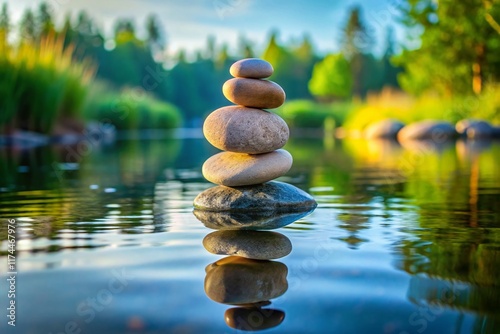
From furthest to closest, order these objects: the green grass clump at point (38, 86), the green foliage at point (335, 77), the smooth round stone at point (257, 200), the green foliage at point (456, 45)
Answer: the green foliage at point (335, 77) → the green foliage at point (456, 45) → the green grass clump at point (38, 86) → the smooth round stone at point (257, 200)

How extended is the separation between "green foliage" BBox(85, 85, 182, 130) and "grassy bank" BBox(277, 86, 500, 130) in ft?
25.9

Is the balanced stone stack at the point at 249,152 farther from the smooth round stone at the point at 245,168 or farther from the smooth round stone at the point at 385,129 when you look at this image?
the smooth round stone at the point at 385,129

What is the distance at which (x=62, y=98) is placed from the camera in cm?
2072

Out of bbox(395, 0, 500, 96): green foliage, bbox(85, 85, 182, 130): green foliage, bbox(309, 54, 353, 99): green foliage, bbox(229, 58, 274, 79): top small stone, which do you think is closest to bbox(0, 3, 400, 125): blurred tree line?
bbox(309, 54, 353, 99): green foliage

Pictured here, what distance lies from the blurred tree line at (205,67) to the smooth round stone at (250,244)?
48.0 m

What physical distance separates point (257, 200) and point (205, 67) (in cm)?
8638

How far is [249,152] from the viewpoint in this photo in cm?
686

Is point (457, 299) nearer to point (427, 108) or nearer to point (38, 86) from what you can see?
point (38, 86)

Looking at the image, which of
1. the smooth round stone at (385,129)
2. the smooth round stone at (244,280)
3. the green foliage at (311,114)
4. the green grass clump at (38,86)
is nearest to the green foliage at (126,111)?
the green grass clump at (38,86)

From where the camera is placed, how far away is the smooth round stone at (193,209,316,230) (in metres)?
5.50

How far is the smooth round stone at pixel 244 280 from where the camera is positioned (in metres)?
3.29

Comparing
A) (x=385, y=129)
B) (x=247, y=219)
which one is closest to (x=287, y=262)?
(x=247, y=219)

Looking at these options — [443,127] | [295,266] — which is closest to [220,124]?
[295,266]

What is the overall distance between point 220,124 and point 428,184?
3.66 meters
